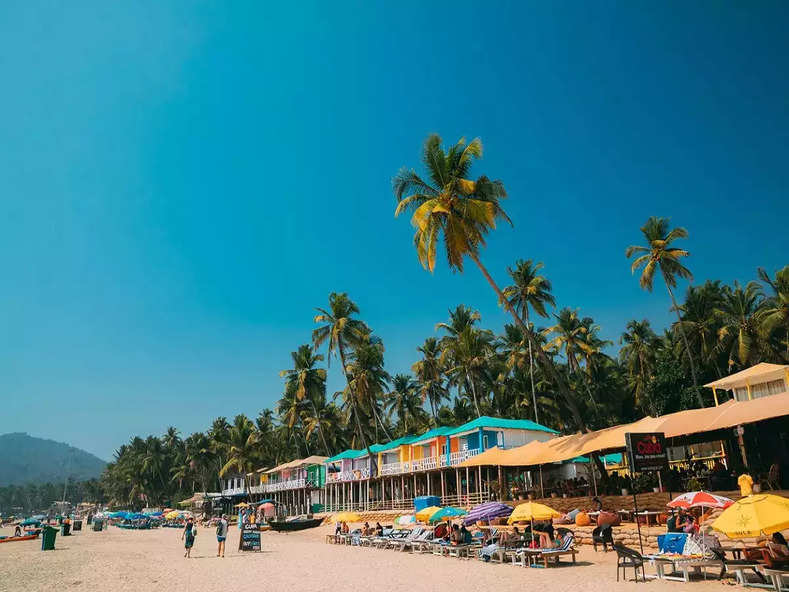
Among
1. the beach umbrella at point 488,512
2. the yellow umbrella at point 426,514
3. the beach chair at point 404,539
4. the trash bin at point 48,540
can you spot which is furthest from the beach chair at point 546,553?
the trash bin at point 48,540

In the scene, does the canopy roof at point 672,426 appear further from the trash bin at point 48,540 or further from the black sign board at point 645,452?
the trash bin at point 48,540

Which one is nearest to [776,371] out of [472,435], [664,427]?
[664,427]

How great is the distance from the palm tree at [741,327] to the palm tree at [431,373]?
24.2 m

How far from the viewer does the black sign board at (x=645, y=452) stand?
42.9ft

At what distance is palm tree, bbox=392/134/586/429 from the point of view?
75.4 ft

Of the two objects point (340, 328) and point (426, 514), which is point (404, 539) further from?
point (340, 328)

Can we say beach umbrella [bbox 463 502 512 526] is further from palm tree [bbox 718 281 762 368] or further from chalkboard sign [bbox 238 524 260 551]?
palm tree [bbox 718 281 762 368]

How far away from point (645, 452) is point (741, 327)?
28187 millimetres

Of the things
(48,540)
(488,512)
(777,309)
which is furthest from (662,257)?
(48,540)

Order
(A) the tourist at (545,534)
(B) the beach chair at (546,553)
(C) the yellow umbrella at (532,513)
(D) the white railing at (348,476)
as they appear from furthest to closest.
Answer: (D) the white railing at (348,476) → (C) the yellow umbrella at (532,513) → (A) the tourist at (545,534) → (B) the beach chair at (546,553)

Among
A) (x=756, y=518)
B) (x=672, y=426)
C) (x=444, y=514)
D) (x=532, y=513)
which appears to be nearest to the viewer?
(x=756, y=518)

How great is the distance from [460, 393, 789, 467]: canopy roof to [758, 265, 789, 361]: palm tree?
18727 millimetres

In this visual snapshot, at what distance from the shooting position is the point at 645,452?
13453mm

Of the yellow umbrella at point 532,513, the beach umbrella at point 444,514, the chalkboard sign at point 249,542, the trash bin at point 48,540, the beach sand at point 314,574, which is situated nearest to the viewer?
the beach sand at point 314,574
